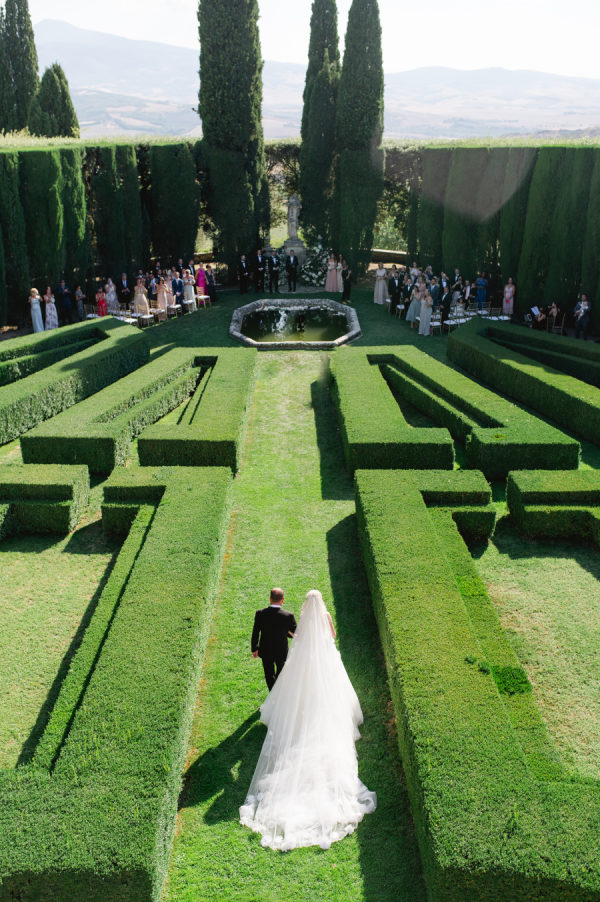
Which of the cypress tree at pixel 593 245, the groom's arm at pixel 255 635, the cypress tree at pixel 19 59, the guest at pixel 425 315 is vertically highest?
the cypress tree at pixel 19 59

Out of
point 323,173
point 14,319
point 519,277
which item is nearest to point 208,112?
point 323,173

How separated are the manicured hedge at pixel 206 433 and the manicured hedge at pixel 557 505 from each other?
5306mm

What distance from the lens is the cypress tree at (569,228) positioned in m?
21.2

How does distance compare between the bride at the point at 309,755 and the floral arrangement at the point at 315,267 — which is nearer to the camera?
the bride at the point at 309,755

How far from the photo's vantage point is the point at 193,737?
23.4ft

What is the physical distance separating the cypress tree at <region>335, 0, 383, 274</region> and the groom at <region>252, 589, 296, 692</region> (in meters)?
26.1

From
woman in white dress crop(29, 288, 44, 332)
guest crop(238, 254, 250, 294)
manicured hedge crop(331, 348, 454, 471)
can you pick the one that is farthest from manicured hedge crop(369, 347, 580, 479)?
guest crop(238, 254, 250, 294)

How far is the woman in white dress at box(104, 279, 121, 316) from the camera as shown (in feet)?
82.4

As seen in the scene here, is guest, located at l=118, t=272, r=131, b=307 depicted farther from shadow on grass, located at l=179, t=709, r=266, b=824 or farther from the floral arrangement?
shadow on grass, located at l=179, t=709, r=266, b=824

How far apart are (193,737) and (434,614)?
9.83 ft

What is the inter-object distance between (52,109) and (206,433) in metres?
34.2

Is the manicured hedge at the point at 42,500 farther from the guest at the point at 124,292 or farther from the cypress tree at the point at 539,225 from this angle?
the cypress tree at the point at 539,225

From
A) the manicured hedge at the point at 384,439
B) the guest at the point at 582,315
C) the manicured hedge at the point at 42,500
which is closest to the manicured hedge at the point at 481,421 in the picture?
the manicured hedge at the point at 384,439

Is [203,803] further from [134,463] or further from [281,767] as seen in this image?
[134,463]
